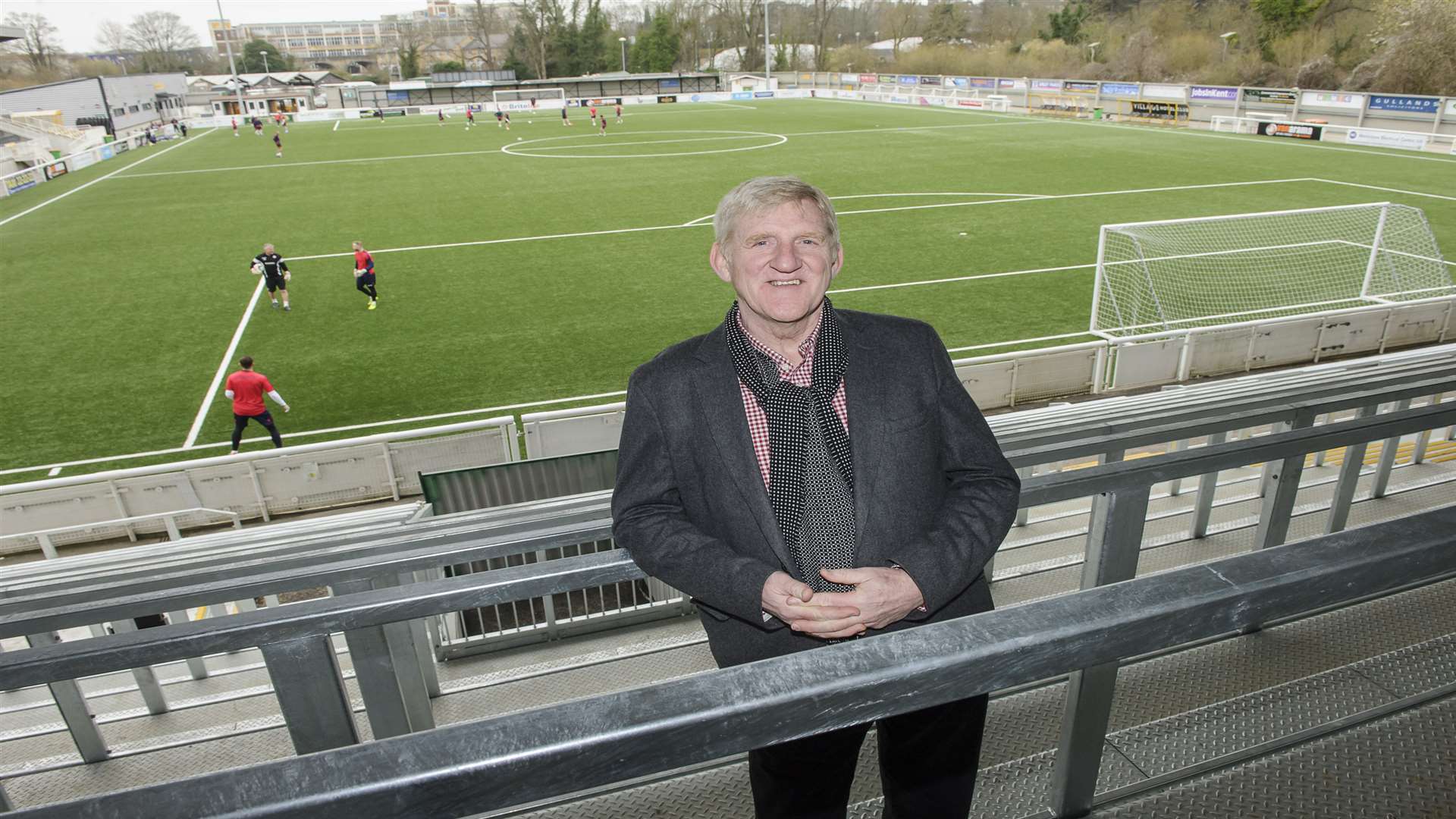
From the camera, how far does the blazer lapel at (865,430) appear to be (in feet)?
6.58

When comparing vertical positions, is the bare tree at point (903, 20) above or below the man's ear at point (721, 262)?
above

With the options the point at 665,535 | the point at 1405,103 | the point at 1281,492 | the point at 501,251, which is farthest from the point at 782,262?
the point at 1405,103

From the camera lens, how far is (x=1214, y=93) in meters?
43.0

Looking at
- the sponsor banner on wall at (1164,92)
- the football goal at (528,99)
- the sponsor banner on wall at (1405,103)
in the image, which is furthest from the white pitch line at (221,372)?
the football goal at (528,99)

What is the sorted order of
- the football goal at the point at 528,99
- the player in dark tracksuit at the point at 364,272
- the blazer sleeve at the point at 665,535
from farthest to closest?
the football goal at the point at 528,99 < the player in dark tracksuit at the point at 364,272 < the blazer sleeve at the point at 665,535

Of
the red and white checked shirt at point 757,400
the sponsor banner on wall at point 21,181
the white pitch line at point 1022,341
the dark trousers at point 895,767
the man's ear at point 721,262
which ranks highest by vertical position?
the man's ear at point 721,262

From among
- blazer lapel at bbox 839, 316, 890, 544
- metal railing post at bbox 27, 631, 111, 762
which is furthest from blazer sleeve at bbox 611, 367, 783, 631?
metal railing post at bbox 27, 631, 111, 762

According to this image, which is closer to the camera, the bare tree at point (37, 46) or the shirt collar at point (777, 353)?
the shirt collar at point (777, 353)

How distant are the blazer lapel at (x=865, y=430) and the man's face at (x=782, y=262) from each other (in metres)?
0.21

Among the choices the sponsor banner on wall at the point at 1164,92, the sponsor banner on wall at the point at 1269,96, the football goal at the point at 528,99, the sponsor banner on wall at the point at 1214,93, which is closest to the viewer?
the sponsor banner on wall at the point at 1269,96

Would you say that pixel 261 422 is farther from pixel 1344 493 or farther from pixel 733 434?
pixel 1344 493

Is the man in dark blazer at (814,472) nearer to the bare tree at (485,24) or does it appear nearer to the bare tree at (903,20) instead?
the bare tree at (903,20)

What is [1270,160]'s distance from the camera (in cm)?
3172

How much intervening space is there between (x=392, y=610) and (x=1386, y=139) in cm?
4325
